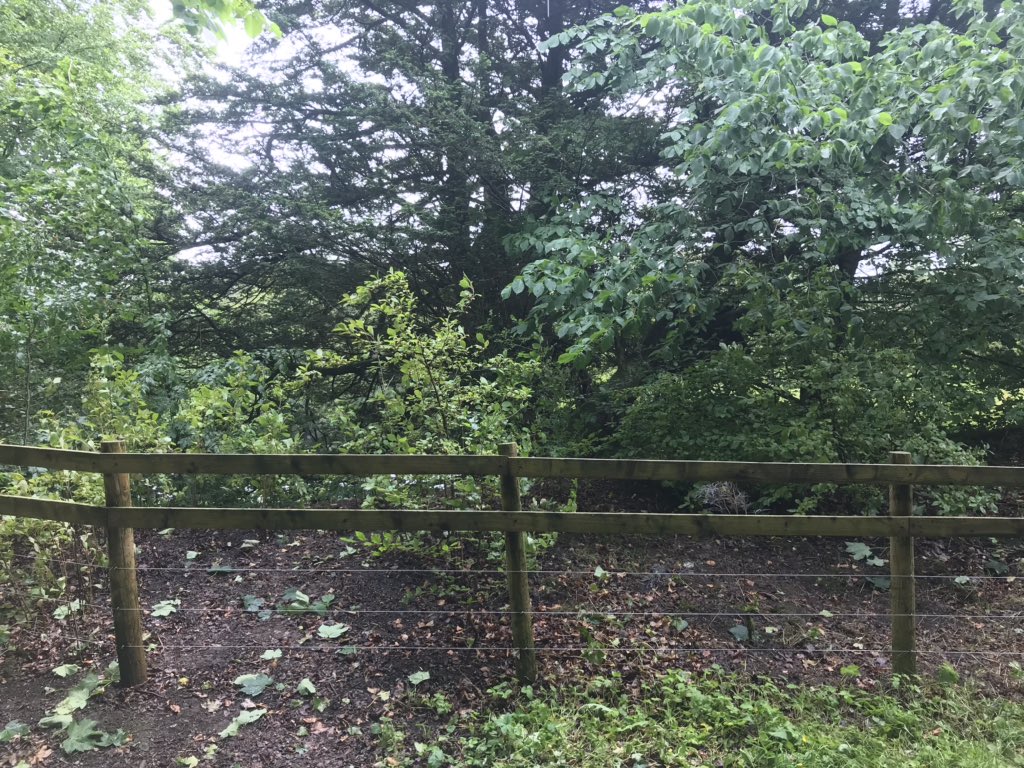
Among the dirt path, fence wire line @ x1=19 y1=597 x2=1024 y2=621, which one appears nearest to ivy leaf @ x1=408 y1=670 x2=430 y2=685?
the dirt path

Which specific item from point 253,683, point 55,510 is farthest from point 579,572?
point 55,510

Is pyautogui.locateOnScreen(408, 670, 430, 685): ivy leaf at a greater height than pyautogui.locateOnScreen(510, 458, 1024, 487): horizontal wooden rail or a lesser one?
lesser

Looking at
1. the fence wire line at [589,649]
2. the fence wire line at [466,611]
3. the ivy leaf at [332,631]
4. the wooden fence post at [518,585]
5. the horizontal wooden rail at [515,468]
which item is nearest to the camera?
the horizontal wooden rail at [515,468]

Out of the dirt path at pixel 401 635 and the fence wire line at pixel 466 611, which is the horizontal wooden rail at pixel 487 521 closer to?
the dirt path at pixel 401 635

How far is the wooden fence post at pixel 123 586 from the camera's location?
3.46 m

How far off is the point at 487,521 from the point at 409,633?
1142 mm

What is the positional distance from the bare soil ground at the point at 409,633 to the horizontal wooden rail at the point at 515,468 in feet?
2.93

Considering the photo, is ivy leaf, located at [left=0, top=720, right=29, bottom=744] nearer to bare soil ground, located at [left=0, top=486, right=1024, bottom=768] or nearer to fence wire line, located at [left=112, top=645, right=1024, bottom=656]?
bare soil ground, located at [left=0, top=486, right=1024, bottom=768]

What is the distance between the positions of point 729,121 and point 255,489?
4745mm

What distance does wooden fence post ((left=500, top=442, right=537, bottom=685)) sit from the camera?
353cm

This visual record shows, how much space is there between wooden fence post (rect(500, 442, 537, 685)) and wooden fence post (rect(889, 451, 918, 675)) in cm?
204

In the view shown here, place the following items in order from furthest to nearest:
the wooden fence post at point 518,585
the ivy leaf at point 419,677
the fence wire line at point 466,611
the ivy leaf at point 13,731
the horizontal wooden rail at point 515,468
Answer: the fence wire line at point 466,611 < the ivy leaf at point 419,677 < the wooden fence post at point 518,585 < the horizontal wooden rail at point 515,468 < the ivy leaf at point 13,731

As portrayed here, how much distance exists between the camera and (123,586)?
3.50 meters

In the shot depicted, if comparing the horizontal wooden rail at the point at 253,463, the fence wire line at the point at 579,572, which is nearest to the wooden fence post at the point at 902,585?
the fence wire line at the point at 579,572
